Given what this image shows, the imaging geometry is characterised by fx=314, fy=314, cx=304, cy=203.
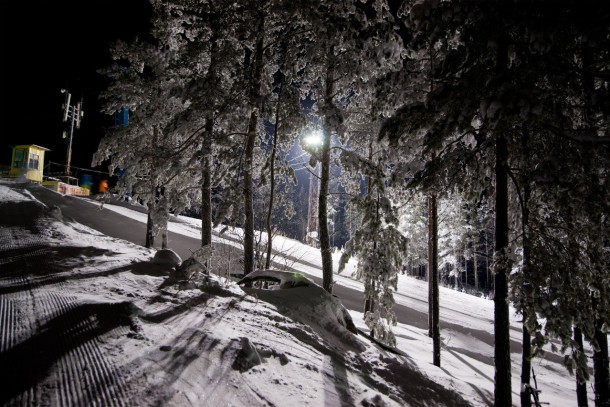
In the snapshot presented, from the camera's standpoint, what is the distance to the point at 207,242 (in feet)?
33.6

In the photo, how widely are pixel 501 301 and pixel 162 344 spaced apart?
5.09 metres

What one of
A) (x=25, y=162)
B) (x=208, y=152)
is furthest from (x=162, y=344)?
(x=25, y=162)

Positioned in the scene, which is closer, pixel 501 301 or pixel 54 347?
pixel 54 347

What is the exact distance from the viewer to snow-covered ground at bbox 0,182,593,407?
2.45 metres

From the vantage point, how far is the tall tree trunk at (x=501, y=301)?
512 centimetres

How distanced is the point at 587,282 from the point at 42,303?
22.9ft

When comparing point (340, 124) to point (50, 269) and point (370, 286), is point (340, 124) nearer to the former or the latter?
point (370, 286)

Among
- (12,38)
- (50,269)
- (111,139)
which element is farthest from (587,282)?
(12,38)

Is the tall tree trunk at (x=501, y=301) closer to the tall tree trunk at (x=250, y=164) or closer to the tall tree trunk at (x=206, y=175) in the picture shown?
the tall tree trunk at (x=250, y=164)

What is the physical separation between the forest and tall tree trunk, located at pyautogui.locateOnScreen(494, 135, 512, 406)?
21 millimetres

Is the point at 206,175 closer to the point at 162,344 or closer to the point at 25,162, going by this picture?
the point at 162,344

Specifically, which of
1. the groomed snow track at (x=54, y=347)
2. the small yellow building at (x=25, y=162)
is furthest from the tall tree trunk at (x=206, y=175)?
the small yellow building at (x=25, y=162)

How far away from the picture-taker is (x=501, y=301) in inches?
204

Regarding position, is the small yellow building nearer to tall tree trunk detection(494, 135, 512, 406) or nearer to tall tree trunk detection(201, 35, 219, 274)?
tall tree trunk detection(201, 35, 219, 274)
